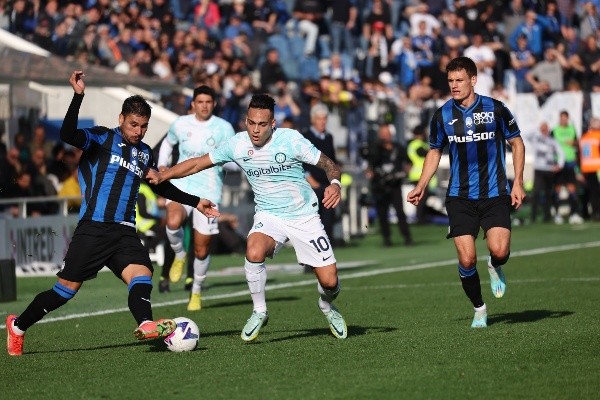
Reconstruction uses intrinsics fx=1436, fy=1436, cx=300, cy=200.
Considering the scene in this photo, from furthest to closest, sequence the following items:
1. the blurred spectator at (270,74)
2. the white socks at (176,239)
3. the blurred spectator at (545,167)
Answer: the blurred spectator at (545,167) → the blurred spectator at (270,74) → the white socks at (176,239)

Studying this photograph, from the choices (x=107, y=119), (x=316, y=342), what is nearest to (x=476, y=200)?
(x=316, y=342)

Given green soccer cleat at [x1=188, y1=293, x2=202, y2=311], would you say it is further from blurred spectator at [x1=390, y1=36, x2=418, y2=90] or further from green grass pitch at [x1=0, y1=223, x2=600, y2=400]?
blurred spectator at [x1=390, y1=36, x2=418, y2=90]

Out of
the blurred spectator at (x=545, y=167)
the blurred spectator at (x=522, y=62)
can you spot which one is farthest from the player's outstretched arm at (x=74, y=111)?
the blurred spectator at (x=522, y=62)

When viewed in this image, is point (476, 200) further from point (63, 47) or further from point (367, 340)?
point (63, 47)

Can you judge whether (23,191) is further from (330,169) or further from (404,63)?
(404,63)

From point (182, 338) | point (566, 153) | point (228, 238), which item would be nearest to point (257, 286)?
point (182, 338)

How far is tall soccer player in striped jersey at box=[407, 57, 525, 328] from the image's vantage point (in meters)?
12.3

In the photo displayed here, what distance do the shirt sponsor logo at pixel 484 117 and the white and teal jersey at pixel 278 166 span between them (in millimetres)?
1551

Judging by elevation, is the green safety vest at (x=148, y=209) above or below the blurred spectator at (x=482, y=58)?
below

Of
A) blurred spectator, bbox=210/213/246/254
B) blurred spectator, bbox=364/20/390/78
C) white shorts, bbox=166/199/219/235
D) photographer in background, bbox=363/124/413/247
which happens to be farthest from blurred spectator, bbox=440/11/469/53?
white shorts, bbox=166/199/219/235

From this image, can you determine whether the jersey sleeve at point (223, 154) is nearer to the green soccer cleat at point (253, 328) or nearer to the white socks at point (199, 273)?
the green soccer cleat at point (253, 328)

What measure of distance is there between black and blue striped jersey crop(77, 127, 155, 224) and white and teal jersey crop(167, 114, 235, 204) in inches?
169

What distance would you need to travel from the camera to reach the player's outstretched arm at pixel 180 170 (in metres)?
11.3

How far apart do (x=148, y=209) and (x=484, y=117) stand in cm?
1128
